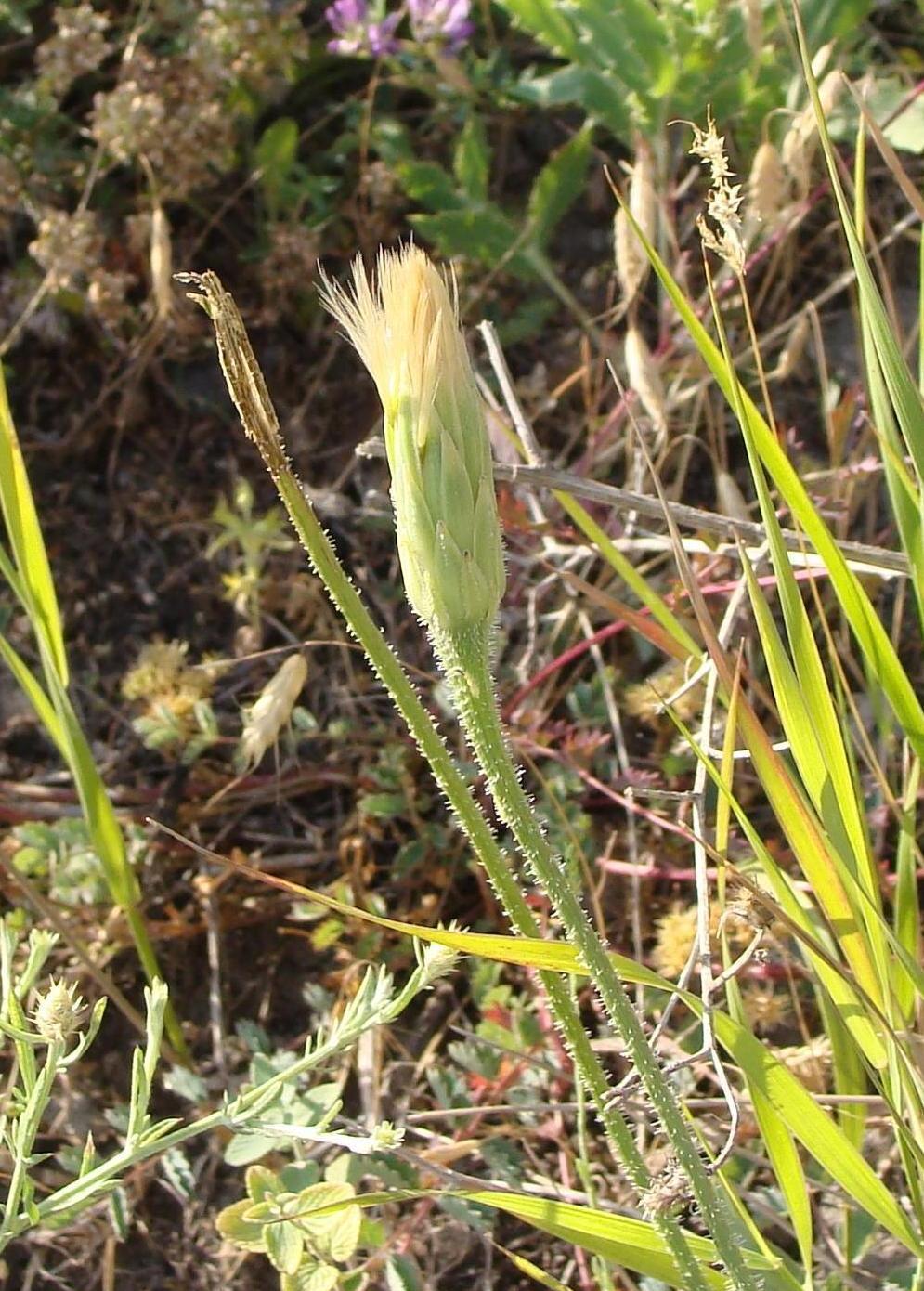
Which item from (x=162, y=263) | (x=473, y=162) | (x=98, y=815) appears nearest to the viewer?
(x=98, y=815)

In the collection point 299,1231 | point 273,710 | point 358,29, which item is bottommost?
point 299,1231

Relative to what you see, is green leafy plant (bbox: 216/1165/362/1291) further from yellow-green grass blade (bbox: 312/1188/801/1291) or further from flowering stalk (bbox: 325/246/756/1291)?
flowering stalk (bbox: 325/246/756/1291)

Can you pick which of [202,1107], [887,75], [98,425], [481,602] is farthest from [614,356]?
[481,602]

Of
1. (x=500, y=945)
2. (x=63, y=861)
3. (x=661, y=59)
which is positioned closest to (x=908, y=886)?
(x=500, y=945)

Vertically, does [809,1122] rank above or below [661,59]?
below

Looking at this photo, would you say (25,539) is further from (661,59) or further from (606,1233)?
(661,59)

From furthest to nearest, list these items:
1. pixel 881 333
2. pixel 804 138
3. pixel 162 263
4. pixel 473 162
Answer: pixel 473 162, pixel 162 263, pixel 804 138, pixel 881 333

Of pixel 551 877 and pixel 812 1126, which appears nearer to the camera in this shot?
pixel 551 877

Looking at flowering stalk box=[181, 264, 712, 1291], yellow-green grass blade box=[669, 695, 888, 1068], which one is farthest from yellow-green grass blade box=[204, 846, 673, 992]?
yellow-green grass blade box=[669, 695, 888, 1068]
